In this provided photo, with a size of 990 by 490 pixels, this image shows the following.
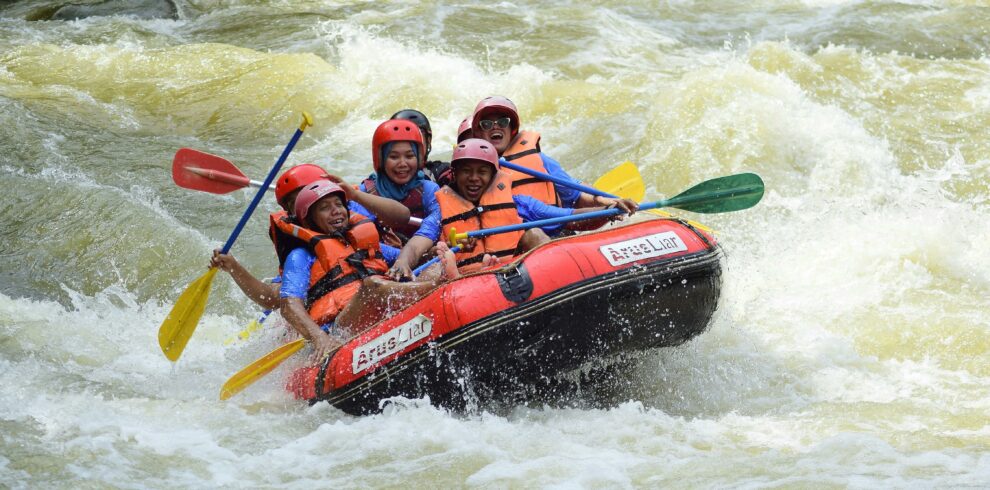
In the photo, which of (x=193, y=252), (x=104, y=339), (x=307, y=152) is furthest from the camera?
(x=307, y=152)

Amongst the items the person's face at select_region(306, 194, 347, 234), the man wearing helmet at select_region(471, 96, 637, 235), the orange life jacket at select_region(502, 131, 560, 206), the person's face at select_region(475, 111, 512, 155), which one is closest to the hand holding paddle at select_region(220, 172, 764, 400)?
the person's face at select_region(306, 194, 347, 234)

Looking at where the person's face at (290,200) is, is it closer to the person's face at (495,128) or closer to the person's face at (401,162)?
the person's face at (401,162)

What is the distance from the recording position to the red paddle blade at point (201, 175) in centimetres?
579

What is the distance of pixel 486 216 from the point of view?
509 cm

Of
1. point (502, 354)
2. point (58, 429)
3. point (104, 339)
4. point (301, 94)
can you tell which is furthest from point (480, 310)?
point (301, 94)

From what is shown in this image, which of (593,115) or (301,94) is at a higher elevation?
(301,94)

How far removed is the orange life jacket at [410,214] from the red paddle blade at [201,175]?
72 centimetres

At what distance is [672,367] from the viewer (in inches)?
208

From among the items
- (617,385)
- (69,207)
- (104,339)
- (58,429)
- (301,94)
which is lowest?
(617,385)

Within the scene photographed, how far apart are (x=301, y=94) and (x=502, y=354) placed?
6697 mm

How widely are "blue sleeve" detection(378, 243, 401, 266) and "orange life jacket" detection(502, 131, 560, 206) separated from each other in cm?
71

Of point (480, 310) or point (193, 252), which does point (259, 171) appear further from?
point (480, 310)

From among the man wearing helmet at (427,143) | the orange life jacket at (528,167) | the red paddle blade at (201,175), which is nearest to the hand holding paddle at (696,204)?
the orange life jacket at (528,167)

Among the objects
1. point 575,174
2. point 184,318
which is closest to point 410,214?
point 184,318
